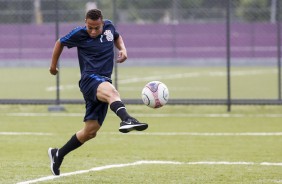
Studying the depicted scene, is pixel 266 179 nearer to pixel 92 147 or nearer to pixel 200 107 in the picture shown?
pixel 92 147

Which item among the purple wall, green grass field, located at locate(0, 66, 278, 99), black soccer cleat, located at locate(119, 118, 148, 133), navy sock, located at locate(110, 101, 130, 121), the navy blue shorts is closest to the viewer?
black soccer cleat, located at locate(119, 118, 148, 133)

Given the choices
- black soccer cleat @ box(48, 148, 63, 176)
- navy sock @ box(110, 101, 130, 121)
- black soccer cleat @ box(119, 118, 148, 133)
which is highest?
navy sock @ box(110, 101, 130, 121)

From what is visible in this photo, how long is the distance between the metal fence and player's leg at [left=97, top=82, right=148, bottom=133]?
69.4ft

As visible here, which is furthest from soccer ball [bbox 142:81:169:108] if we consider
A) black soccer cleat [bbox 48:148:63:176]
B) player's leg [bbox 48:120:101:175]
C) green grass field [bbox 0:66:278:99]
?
green grass field [bbox 0:66:278:99]

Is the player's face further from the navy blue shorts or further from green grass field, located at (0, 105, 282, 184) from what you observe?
green grass field, located at (0, 105, 282, 184)

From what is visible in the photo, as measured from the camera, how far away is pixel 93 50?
939cm

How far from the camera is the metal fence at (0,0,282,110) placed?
106 ft

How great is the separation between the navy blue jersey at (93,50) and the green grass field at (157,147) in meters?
1.23

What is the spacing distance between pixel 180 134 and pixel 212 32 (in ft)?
77.1

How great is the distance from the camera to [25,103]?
59.0 feet

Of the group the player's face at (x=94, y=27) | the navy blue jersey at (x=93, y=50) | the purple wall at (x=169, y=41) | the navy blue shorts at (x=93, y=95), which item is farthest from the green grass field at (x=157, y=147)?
the purple wall at (x=169, y=41)

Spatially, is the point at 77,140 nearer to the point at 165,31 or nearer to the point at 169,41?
the point at 165,31

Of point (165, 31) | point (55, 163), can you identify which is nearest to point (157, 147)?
point (55, 163)

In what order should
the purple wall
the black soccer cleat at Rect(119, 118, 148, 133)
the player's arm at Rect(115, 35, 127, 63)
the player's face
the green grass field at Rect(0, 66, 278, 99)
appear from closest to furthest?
the black soccer cleat at Rect(119, 118, 148, 133) < the player's face < the player's arm at Rect(115, 35, 127, 63) < the green grass field at Rect(0, 66, 278, 99) < the purple wall
